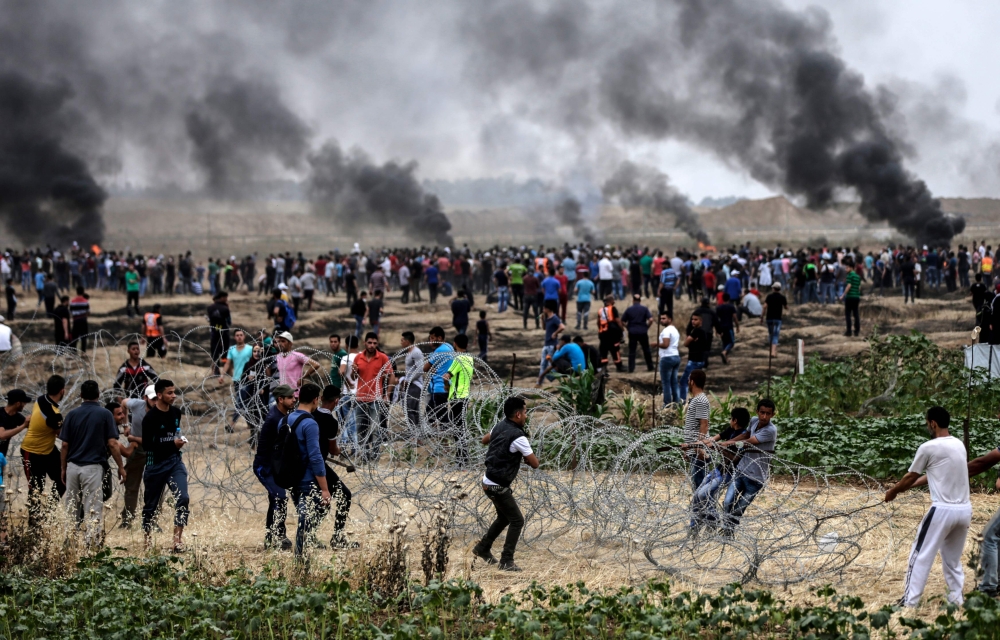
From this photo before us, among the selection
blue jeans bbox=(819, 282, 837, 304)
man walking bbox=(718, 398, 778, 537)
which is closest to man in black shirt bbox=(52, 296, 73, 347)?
man walking bbox=(718, 398, 778, 537)

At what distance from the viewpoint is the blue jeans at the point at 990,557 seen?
23.8 feet

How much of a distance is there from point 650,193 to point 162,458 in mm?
68392

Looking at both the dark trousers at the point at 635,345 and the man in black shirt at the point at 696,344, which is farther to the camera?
the dark trousers at the point at 635,345

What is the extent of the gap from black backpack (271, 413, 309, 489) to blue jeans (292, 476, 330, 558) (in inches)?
3.6

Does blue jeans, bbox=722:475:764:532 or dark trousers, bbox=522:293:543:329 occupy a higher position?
dark trousers, bbox=522:293:543:329

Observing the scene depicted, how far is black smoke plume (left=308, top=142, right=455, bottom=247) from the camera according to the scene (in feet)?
228

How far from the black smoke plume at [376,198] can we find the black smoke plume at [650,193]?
14220 mm

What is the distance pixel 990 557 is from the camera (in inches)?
287

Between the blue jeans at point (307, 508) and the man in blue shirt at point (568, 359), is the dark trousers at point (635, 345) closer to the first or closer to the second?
the man in blue shirt at point (568, 359)

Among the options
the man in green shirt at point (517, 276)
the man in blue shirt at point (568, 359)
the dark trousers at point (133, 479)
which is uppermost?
the man in green shirt at point (517, 276)

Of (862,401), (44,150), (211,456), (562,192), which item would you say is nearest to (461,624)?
(211,456)

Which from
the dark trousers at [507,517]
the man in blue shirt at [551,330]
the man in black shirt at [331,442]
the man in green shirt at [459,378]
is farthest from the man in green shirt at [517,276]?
the dark trousers at [507,517]

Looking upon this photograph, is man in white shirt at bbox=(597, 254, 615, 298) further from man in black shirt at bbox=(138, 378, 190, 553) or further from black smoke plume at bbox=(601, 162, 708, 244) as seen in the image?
black smoke plume at bbox=(601, 162, 708, 244)

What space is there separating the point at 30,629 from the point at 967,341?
19031mm
